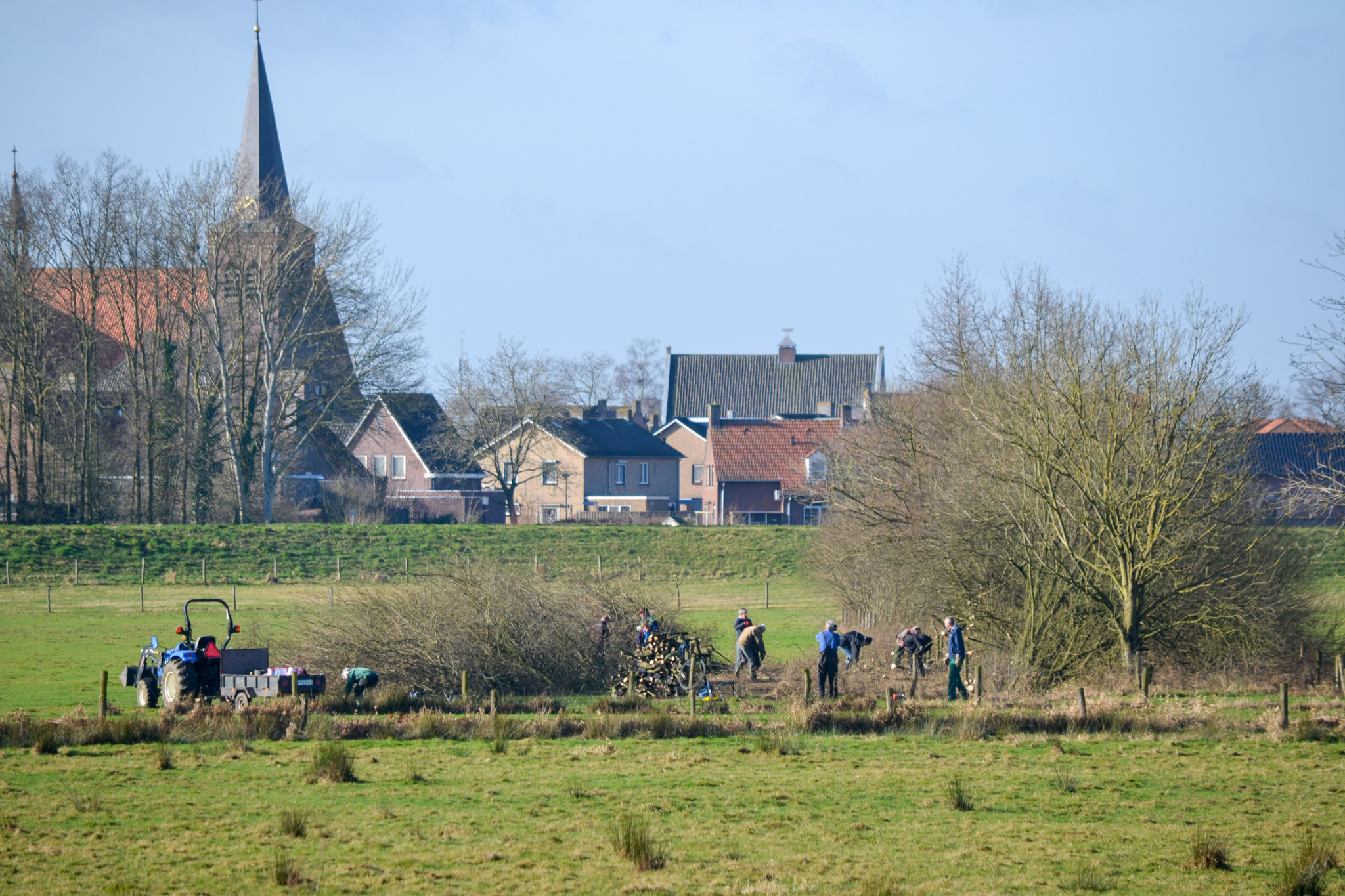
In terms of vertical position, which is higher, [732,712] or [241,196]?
[241,196]

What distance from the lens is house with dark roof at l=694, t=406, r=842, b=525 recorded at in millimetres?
64250

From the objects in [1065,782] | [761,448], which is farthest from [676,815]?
[761,448]

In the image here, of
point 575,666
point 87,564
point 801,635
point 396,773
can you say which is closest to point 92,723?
point 396,773

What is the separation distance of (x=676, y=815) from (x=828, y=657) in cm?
873

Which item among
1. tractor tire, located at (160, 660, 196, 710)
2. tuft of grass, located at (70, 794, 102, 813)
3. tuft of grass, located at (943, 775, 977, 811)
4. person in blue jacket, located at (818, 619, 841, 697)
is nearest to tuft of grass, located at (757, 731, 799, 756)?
tuft of grass, located at (943, 775, 977, 811)

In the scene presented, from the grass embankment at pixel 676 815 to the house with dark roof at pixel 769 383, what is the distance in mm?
66125

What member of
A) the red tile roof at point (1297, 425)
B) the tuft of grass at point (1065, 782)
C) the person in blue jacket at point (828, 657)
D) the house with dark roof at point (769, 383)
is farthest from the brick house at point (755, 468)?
the tuft of grass at point (1065, 782)

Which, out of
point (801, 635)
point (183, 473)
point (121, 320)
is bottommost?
point (801, 635)

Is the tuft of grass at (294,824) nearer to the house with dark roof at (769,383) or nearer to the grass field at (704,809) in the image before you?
the grass field at (704,809)

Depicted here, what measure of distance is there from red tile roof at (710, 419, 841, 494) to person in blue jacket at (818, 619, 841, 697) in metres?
43.9

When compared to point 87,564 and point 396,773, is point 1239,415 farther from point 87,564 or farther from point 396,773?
point 87,564

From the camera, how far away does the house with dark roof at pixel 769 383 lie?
81.8 metres

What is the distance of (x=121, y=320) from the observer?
4888cm

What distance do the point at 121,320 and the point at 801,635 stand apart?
33.5 meters
